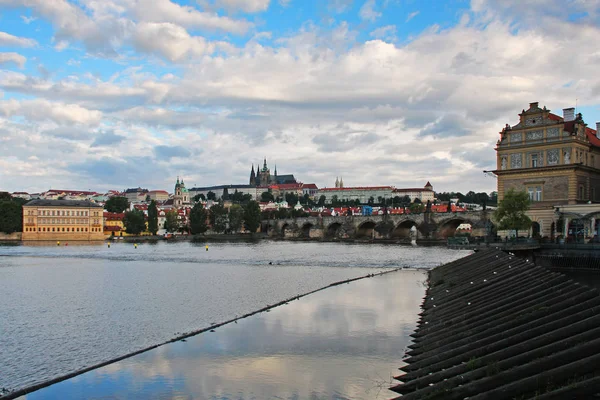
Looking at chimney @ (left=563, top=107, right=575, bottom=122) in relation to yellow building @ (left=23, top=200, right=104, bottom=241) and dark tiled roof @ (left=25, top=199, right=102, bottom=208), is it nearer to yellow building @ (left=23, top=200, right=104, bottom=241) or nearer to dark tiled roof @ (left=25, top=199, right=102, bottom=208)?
yellow building @ (left=23, top=200, right=104, bottom=241)

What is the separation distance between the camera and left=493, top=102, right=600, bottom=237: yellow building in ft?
149

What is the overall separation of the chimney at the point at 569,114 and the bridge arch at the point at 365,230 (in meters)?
64.7

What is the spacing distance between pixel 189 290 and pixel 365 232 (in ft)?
294

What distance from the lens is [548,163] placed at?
46531mm

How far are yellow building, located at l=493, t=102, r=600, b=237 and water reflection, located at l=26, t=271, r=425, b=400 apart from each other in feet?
93.9

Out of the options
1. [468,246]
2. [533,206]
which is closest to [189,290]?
[468,246]

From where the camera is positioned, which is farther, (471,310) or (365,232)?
(365,232)

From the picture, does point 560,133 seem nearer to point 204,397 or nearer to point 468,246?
point 468,246

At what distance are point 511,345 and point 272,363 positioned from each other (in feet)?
19.1

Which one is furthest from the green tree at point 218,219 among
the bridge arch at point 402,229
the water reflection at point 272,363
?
the water reflection at point 272,363

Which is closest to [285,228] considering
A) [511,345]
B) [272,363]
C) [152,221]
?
[152,221]

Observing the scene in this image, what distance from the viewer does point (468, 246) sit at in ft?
131

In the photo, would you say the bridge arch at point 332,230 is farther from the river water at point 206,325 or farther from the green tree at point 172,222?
the river water at point 206,325

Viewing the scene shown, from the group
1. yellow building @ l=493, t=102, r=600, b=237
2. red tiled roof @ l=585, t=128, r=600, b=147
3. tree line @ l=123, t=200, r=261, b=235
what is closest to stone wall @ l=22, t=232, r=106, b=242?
tree line @ l=123, t=200, r=261, b=235
